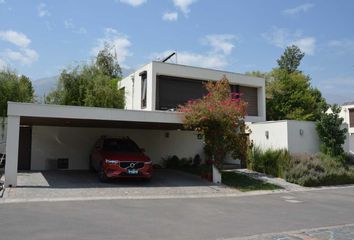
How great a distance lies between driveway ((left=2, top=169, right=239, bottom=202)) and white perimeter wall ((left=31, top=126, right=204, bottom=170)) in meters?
1.73

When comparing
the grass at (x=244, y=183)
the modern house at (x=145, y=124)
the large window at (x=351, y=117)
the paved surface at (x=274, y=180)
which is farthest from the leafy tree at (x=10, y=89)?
the large window at (x=351, y=117)

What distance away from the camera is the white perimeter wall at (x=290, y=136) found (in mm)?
18422

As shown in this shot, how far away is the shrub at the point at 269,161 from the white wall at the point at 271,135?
37 centimetres

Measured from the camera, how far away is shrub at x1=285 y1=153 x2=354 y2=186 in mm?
16766

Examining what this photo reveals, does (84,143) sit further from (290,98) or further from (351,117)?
(351,117)

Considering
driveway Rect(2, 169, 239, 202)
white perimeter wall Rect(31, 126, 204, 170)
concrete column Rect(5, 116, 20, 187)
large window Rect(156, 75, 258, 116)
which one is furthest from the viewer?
large window Rect(156, 75, 258, 116)

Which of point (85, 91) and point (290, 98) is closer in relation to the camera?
point (85, 91)

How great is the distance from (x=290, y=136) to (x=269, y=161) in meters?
1.59

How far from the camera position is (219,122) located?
15797 mm

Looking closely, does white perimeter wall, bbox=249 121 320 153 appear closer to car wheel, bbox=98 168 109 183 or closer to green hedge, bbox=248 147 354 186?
green hedge, bbox=248 147 354 186

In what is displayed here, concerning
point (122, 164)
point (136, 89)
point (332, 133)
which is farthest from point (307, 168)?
point (136, 89)

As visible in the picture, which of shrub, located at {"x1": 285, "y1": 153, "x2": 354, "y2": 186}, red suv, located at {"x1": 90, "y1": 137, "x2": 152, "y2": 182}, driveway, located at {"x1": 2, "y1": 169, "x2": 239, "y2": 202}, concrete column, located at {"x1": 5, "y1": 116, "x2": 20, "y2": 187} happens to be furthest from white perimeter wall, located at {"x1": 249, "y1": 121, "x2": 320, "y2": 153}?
concrete column, located at {"x1": 5, "y1": 116, "x2": 20, "y2": 187}

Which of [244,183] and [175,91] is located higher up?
[175,91]

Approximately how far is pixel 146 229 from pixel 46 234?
194 centimetres
